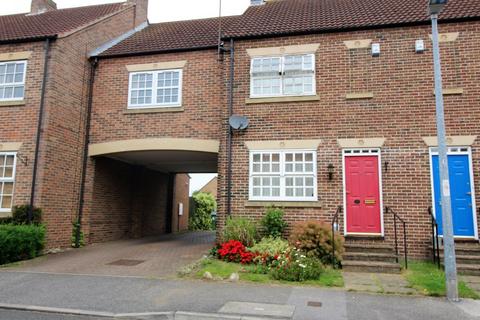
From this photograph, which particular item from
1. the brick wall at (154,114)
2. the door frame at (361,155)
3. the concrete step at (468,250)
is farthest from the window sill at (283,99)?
the concrete step at (468,250)

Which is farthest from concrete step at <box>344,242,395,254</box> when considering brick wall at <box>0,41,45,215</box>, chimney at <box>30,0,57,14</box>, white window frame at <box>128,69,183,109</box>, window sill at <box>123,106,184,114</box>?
chimney at <box>30,0,57,14</box>

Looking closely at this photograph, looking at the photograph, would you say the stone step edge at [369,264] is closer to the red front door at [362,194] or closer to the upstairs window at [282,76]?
the red front door at [362,194]

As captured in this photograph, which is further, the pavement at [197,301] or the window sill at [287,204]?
the window sill at [287,204]

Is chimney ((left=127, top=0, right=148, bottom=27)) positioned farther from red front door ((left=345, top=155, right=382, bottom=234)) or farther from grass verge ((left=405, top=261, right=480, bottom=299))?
grass verge ((left=405, top=261, right=480, bottom=299))

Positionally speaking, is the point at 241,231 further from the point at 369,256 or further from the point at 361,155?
the point at 361,155

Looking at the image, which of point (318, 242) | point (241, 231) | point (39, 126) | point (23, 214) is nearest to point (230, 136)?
point (241, 231)

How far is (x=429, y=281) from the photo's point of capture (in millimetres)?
7355

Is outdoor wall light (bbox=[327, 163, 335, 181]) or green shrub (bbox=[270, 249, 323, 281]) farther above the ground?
outdoor wall light (bbox=[327, 163, 335, 181])

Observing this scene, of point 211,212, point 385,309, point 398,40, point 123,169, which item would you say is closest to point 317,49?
point 398,40

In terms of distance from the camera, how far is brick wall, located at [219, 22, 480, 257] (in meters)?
9.70

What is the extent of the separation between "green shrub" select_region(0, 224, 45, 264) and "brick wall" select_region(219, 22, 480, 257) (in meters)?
4.96

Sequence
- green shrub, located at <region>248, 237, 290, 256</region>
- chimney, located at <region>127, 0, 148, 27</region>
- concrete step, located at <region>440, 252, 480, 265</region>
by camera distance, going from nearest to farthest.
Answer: concrete step, located at <region>440, 252, 480, 265</region>
green shrub, located at <region>248, 237, 290, 256</region>
chimney, located at <region>127, 0, 148, 27</region>

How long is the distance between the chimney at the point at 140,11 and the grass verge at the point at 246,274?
12348 millimetres

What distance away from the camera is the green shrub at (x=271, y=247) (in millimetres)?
8951
